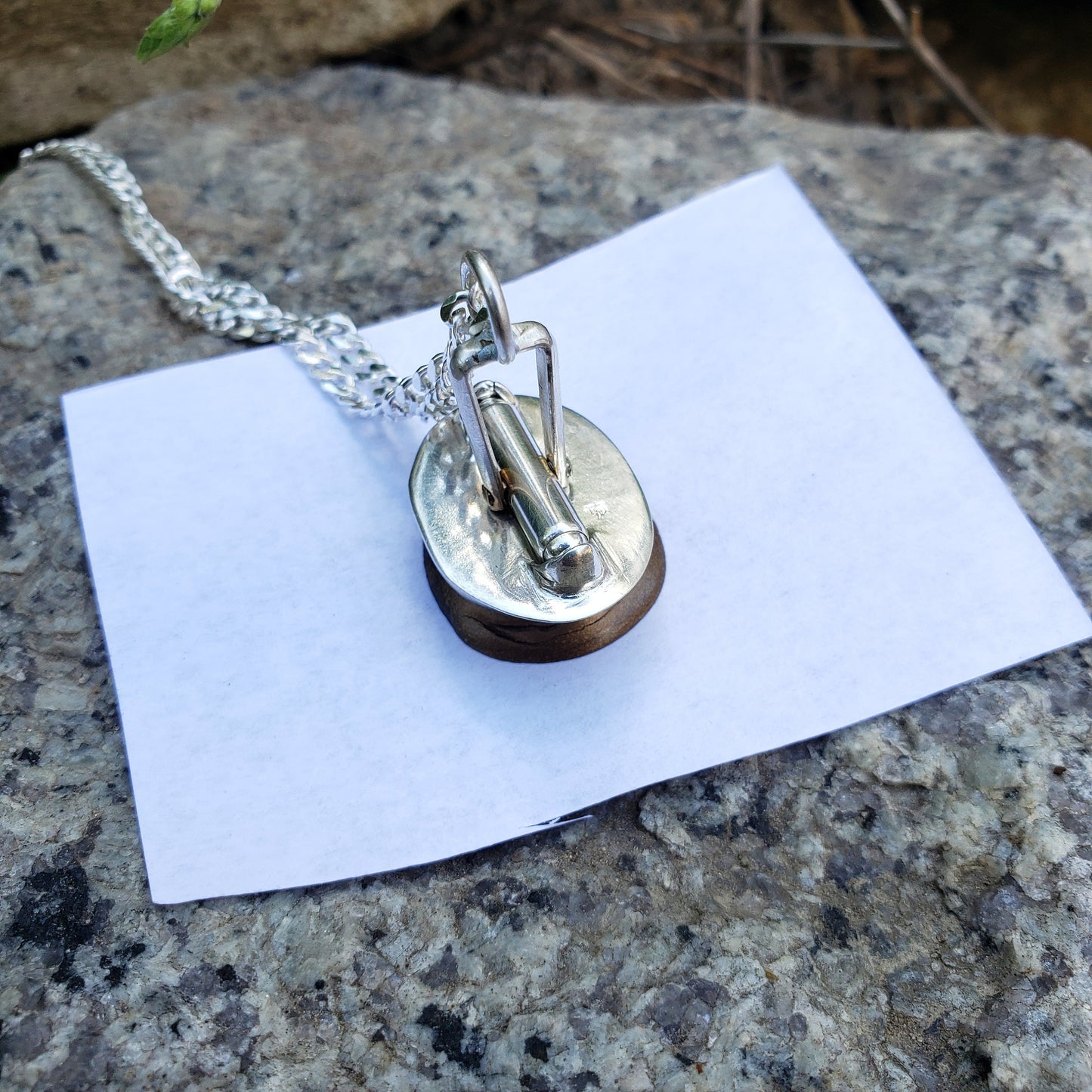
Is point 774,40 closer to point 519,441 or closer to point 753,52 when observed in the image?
point 753,52

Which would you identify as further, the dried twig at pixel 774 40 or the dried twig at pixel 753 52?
the dried twig at pixel 753 52

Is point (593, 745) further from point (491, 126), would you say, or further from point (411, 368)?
point (491, 126)

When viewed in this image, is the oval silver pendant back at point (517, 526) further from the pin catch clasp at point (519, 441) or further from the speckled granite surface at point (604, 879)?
the speckled granite surface at point (604, 879)

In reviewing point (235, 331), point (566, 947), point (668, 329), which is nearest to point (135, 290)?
point (235, 331)

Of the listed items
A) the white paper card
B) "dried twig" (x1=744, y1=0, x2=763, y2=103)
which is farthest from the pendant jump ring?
"dried twig" (x1=744, y1=0, x2=763, y2=103)

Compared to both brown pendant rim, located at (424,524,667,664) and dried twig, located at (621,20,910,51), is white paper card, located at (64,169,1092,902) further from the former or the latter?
dried twig, located at (621,20,910,51)

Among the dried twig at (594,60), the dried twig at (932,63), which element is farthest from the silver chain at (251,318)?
the dried twig at (932,63)
